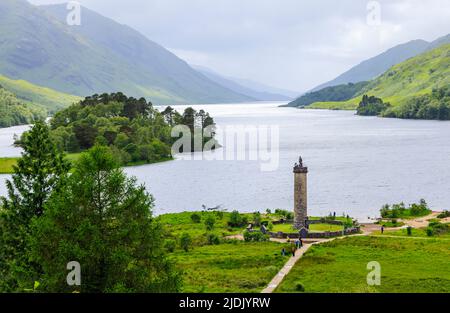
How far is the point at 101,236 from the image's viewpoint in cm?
3325

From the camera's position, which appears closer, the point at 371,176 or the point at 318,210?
the point at 318,210

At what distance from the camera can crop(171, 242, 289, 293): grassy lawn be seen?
49.2 m

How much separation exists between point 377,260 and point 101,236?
32831 mm

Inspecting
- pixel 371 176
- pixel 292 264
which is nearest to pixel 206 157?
pixel 371 176

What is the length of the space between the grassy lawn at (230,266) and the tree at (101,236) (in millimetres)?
9285

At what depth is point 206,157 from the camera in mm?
186625

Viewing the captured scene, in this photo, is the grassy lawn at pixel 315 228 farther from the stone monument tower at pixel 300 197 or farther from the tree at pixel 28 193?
the tree at pixel 28 193

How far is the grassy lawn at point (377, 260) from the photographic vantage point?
46.9 m

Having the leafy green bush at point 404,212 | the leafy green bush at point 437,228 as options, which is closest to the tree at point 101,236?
the leafy green bush at point 437,228

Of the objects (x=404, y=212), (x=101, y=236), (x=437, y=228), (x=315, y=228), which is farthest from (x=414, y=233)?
(x=101, y=236)

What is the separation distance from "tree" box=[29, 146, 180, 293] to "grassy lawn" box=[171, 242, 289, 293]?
30.5ft
